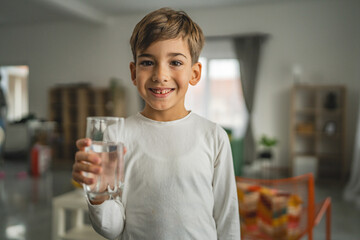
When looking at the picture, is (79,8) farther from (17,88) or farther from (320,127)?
(320,127)

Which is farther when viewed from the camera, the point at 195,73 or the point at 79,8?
the point at 79,8

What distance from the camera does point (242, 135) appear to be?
5.99 meters

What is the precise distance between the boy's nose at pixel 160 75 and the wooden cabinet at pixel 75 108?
5845 mm

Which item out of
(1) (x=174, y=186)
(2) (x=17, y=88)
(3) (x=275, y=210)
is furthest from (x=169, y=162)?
(2) (x=17, y=88)

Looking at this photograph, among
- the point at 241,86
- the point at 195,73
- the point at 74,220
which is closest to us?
the point at 195,73

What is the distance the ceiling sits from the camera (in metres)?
5.57

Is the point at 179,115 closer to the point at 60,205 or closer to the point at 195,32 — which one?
the point at 195,32

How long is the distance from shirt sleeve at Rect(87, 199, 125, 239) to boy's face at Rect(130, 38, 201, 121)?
0.24 meters

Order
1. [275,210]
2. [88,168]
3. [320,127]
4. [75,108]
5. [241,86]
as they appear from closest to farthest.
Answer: [88,168], [275,210], [320,127], [241,86], [75,108]

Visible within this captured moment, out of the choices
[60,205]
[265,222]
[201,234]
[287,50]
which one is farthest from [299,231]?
[287,50]

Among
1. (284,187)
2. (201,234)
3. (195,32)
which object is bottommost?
(284,187)

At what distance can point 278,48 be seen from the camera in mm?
5770

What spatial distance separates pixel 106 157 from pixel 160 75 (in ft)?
0.73

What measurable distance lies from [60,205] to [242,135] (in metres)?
4.37
